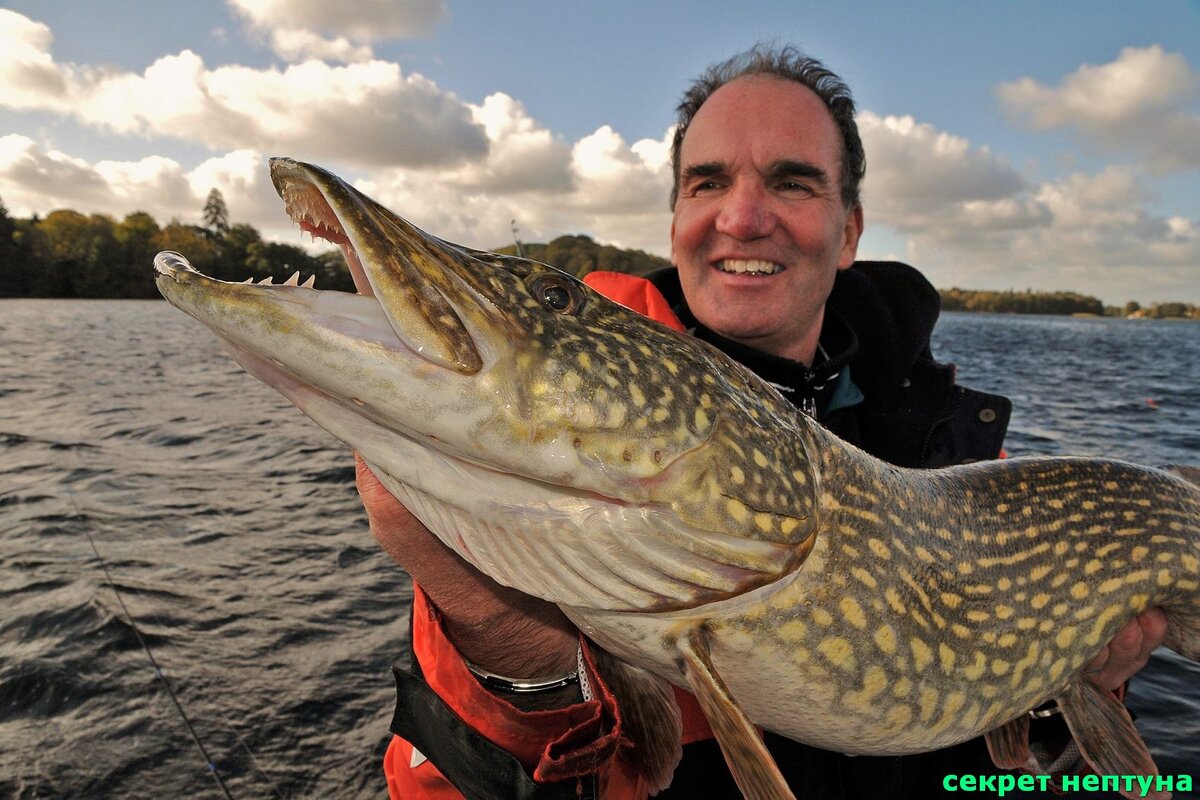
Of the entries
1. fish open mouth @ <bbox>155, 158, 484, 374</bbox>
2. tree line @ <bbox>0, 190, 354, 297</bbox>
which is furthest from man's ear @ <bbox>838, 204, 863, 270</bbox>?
tree line @ <bbox>0, 190, 354, 297</bbox>

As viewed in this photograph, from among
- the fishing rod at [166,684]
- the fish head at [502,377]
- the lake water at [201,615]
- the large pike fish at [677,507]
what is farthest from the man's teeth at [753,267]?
the fishing rod at [166,684]

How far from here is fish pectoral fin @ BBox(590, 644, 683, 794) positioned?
158 cm

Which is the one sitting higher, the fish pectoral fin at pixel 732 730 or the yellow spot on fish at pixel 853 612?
the yellow spot on fish at pixel 853 612

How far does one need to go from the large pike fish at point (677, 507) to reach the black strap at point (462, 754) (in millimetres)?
258

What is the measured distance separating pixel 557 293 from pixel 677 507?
46 cm

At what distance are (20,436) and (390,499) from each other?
9.34 meters

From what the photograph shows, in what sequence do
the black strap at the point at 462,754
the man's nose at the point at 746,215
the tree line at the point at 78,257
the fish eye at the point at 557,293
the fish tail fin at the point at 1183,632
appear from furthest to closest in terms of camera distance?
the tree line at the point at 78,257 → the man's nose at the point at 746,215 → the fish tail fin at the point at 1183,632 → the black strap at the point at 462,754 → the fish eye at the point at 557,293

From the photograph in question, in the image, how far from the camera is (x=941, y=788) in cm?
247

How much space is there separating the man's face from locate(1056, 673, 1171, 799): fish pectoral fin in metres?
1.49

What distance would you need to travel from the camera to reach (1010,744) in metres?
2.02

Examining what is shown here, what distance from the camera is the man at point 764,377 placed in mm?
1553

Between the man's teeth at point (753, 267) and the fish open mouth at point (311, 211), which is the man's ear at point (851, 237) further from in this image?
the fish open mouth at point (311, 211)

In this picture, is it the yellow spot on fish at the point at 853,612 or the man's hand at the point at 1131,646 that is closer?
the yellow spot on fish at the point at 853,612

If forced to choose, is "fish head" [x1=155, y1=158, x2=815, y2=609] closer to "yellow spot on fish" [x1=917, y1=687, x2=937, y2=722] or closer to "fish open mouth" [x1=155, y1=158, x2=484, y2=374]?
"fish open mouth" [x1=155, y1=158, x2=484, y2=374]
